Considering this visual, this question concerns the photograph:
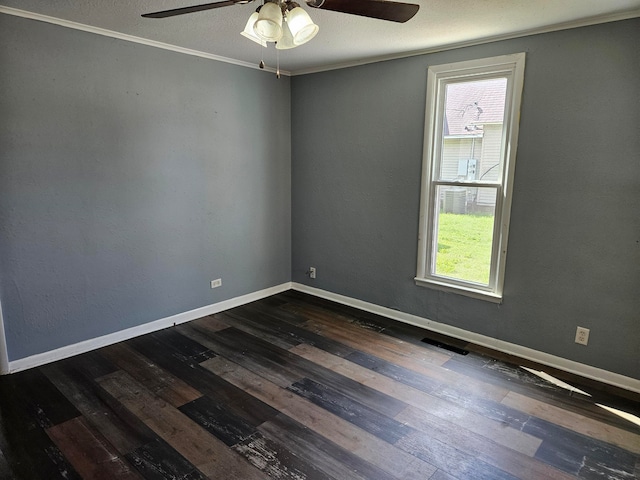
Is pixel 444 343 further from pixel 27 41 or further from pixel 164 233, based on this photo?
pixel 27 41

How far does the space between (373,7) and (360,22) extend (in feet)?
3.58

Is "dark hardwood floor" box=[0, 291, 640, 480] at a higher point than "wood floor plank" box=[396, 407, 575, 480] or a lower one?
higher

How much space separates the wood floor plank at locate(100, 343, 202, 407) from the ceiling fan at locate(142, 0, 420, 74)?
7.21ft

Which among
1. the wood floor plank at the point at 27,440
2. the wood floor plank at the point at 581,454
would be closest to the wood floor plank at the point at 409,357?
the wood floor plank at the point at 581,454

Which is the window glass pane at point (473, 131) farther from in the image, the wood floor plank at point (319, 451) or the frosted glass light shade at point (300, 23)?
the wood floor plank at point (319, 451)

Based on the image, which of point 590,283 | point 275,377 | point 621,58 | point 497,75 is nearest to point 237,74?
point 497,75

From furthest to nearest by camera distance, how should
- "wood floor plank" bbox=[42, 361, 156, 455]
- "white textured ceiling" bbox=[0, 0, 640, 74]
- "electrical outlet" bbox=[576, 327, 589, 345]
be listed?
"electrical outlet" bbox=[576, 327, 589, 345]
"white textured ceiling" bbox=[0, 0, 640, 74]
"wood floor plank" bbox=[42, 361, 156, 455]

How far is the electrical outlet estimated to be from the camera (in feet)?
→ 9.33

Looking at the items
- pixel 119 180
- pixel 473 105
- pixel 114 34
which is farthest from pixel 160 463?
pixel 473 105

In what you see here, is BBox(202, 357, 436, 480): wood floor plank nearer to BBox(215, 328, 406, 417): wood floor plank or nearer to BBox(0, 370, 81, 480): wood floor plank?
BBox(215, 328, 406, 417): wood floor plank

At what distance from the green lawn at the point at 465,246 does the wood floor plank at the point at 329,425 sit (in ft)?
5.68

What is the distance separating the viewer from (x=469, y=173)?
3287 millimetres

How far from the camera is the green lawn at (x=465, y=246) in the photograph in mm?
3277

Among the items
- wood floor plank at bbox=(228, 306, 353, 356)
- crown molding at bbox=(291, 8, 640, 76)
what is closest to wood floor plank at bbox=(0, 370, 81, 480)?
wood floor plank at bbox=(228, 306, 353, 356)
